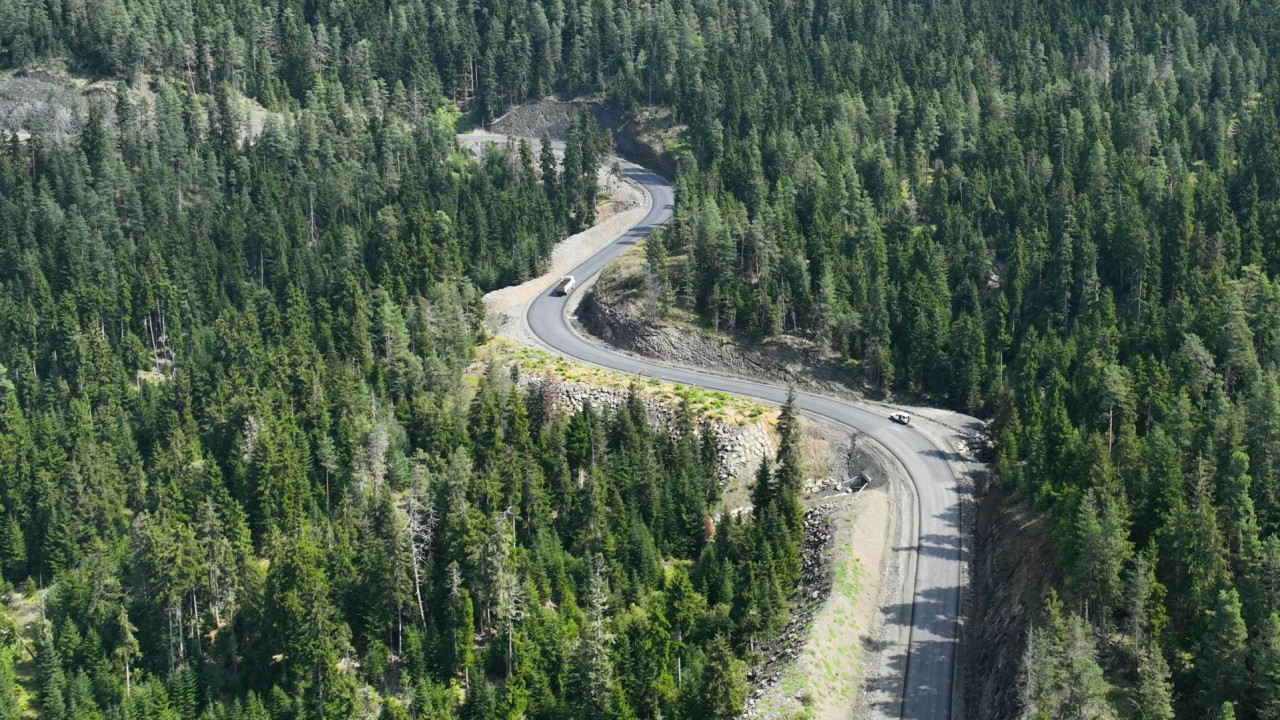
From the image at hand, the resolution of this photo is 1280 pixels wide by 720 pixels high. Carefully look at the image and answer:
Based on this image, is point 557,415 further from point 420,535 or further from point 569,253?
point 569,253

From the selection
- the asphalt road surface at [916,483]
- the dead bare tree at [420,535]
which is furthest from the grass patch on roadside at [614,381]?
the dead bare tree at [420,535]

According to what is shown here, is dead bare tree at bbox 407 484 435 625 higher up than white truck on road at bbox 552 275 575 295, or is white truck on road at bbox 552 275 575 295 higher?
white truck on road at bbox 552 275 575 295

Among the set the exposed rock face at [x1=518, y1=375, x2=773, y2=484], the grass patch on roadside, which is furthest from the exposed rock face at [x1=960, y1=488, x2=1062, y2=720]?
the grass patch on roadside

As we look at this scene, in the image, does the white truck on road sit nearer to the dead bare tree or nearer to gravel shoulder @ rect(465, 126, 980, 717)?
gravel shoulder @ rect(465, 126, 980, 717)

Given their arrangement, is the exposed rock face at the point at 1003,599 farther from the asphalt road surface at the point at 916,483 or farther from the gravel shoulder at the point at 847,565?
the gravel shoulder at the point at 847,565

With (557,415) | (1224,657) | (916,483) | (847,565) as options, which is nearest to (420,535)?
(557,415)

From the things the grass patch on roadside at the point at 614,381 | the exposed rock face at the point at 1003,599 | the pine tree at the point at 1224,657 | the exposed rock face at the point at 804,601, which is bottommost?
the exposed rock face at the point at 804,601
